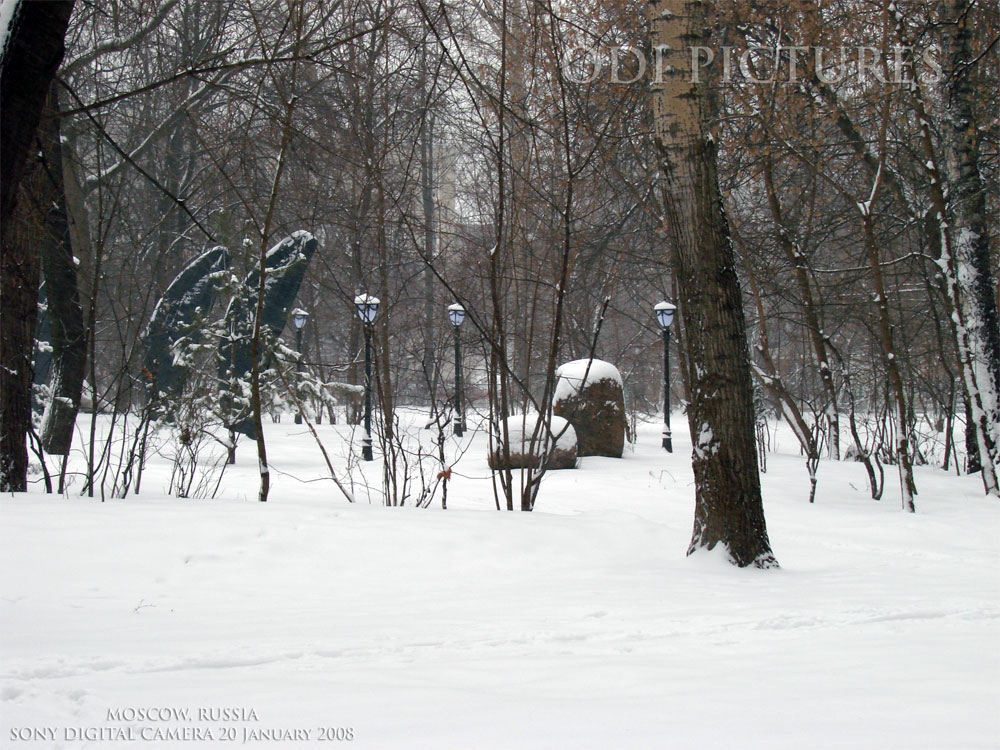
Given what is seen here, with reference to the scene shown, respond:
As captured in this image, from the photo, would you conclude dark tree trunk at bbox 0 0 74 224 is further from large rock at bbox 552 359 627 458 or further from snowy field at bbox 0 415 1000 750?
large rock at bbox 552 359 627 458

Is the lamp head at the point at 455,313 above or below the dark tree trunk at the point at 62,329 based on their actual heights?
above

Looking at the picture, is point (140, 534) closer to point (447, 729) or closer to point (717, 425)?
point (447, 729)

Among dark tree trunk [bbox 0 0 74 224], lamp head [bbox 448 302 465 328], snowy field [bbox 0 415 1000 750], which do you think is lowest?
snowy field [bbox 0 415 1000 750]

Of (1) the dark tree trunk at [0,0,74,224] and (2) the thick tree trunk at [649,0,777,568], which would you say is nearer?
(1) the dark tree trunk at [0,0,74,224]

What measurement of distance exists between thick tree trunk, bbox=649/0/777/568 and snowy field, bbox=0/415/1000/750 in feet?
0.94

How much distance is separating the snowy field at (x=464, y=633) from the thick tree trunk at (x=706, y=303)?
29cm

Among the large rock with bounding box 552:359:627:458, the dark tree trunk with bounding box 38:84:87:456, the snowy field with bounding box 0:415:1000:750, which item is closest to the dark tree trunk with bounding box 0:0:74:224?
the snowy field with bounding box 0:415:1000:750

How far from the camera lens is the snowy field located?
2051 mm

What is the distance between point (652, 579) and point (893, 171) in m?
7.87

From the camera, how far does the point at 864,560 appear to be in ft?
16.3

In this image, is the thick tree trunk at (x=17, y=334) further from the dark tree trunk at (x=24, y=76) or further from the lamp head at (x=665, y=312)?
the lamp head at (x=665, y=312)

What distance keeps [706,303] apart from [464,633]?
7.83 ft

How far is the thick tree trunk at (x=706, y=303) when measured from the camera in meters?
4.41

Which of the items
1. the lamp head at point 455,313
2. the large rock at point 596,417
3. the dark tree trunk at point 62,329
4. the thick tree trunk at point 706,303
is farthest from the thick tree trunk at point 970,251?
the dark tree trunk at point 62,329
